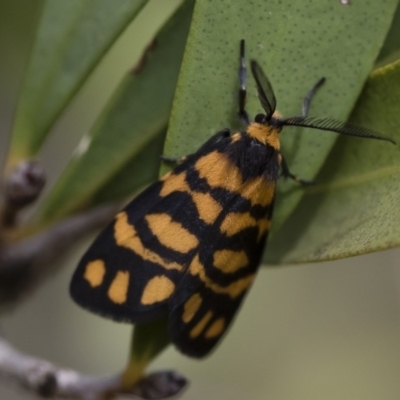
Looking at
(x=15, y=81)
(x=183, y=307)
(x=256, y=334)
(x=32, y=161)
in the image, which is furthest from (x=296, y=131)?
(x=256, y=334)

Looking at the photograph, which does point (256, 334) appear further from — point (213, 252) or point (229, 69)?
point (229, 69)

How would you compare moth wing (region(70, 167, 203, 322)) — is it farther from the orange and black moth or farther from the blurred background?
the blurred background

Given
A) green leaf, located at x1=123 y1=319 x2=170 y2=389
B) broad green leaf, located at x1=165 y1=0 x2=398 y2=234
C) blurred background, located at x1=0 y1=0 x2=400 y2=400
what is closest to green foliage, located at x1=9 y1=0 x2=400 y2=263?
broad green leaf, located at x1=165 y1=0 x2=398 y2=234

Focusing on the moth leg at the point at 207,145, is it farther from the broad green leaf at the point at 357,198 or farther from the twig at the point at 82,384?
the twig at the point at 82,384

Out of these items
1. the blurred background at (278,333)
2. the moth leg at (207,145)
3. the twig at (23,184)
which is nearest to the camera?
the moth leg at (207,145)

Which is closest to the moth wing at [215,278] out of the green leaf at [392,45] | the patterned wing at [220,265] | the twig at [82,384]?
the patterned wing at [220,265]
